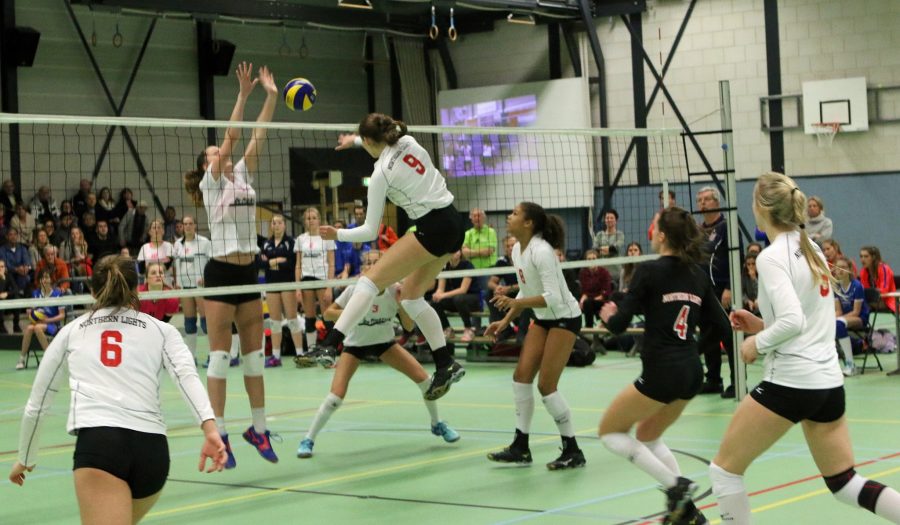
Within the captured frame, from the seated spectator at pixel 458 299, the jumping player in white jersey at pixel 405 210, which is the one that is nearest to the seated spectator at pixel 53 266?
the seated spectator at pixel 458 299

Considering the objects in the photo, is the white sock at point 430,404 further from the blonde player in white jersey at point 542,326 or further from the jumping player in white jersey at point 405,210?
the jumping player in white jersey at point 405,210

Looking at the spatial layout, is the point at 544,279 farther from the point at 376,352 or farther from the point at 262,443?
the point at 262,443

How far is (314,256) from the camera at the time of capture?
14953 mm

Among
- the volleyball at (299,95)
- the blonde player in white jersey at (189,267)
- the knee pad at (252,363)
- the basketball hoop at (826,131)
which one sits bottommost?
the knee pad at (252,363)

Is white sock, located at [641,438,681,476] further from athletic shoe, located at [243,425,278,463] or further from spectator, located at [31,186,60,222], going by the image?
spectator, located at [31,186,60,222]

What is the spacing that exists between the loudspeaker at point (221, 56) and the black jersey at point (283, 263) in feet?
30.2

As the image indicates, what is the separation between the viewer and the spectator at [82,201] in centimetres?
2066

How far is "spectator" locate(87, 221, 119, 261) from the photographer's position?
64.8 feet

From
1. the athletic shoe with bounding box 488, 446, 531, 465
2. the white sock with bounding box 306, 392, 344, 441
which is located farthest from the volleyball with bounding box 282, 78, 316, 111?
the athletic shoe with bounding box 488, 446, 531, 465

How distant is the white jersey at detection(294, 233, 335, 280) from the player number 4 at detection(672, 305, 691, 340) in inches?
375

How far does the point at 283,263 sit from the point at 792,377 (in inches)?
452

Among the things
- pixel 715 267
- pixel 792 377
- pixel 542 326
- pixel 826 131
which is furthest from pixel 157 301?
pixel 826 131

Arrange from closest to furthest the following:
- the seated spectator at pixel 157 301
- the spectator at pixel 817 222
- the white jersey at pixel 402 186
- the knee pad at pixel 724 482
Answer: the knee pad at pixel 724 482
the white jersey at pixel 402 186
the seated spectator at pixel 157 301
the spectator at pixel 817 222

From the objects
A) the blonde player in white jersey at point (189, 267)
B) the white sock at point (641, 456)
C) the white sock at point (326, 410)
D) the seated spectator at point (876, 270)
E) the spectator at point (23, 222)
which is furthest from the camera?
the spectator at point (23, 222)
